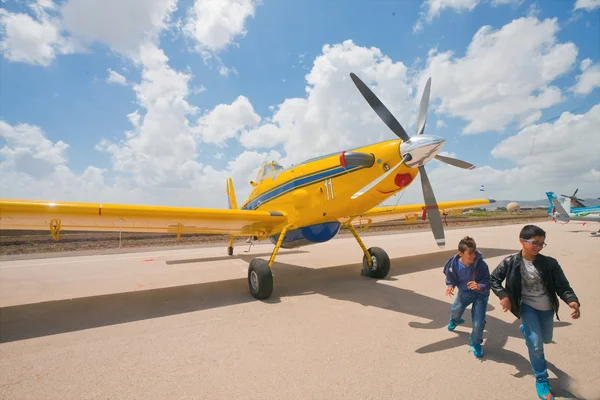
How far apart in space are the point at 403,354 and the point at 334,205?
353 cm

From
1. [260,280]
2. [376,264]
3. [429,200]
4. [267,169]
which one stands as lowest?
[376,264]

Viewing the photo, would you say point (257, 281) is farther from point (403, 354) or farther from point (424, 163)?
point (424, 163)

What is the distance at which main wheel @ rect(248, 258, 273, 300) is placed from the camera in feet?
20.7

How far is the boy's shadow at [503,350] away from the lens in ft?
9.58

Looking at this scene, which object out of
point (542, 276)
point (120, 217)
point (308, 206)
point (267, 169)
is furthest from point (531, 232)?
point (267, 169)

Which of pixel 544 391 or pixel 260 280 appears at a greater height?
pixel 260 280

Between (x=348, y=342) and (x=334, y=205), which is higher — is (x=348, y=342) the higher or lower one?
the lower one

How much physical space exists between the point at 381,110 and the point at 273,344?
4955 millimetres

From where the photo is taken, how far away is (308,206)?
700 centimetres

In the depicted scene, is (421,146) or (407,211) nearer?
(421,146)

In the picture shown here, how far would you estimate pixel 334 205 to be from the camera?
6.54 m

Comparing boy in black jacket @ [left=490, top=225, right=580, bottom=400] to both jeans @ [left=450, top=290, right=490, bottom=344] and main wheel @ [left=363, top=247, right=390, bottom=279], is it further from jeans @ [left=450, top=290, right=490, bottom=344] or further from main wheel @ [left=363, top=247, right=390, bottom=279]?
main wheel @ [left=363, top=247, right=390, bottom=279]

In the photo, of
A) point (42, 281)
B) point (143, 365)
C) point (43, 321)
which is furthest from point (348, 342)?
point (42, 281)

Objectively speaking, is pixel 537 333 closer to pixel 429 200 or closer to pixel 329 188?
pixel 429 200
